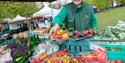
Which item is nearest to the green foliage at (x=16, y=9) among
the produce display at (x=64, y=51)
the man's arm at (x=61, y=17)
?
the produce display at (x=64, y=51)

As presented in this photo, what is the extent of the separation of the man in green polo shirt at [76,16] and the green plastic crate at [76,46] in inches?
26.9

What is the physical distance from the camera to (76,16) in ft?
18.4

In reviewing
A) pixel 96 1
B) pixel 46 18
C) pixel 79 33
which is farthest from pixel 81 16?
pixel 96 1

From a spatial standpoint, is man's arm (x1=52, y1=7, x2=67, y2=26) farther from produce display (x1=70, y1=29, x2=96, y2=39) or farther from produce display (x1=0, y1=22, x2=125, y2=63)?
produce display (x1=70, y1=29, x2=96, y2=39)

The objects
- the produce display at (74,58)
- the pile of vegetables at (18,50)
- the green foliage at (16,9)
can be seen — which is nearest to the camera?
the produce display at (74,58)

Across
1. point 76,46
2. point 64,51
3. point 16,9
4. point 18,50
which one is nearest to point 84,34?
point 76,46

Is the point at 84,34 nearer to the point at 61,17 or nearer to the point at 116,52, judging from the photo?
the point at 116,52

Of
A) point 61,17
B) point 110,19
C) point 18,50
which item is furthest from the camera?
point 110,19

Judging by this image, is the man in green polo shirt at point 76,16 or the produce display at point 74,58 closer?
the produce display at point 74,58

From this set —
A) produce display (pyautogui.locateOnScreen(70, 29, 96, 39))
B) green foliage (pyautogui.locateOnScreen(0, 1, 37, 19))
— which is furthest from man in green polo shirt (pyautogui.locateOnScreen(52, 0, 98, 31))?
green foliage (pyautogui.locateOnScreen(0, 1, 37, 19))

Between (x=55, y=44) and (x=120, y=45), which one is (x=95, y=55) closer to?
(x=120, y=45)

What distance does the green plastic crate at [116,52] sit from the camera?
175 inches

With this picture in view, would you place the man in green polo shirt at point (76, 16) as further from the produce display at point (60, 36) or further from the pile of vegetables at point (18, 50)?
the pile of vegetables at point (18, 50)

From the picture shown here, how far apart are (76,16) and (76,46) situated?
986mm
